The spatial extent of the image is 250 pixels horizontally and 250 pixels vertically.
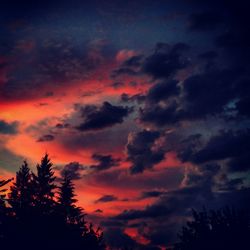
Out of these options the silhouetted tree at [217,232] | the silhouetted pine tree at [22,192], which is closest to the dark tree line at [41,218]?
the silhouetted pine tree at [22,192]

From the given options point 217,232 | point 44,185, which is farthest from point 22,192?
point 217,232

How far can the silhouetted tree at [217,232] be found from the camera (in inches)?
956

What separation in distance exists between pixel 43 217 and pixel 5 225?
2798 mm

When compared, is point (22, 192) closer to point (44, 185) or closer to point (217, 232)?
point (44, 185)

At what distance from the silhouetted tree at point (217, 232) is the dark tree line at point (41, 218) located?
26.0ft

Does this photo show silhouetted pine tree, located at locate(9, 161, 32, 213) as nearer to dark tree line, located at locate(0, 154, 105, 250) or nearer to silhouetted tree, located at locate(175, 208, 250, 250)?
dark tree line, located at locate(0, 154, 105, 250)

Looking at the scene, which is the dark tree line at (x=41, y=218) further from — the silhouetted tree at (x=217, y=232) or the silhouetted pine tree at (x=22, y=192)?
the silhouetted tree at (x=217, y=232)

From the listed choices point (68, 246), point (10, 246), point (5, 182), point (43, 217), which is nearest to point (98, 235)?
point (68, 246)

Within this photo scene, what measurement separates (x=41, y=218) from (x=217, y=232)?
12771 millimetres

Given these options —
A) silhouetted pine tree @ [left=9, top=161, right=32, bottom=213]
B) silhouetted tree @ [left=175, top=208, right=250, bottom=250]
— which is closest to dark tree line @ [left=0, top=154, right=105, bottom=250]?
silhouetted pine tree @ [left=9, top=161, right=32, bottom=213]

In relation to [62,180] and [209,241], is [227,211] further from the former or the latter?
[62,180]

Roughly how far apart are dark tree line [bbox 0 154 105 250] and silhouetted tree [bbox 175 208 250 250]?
7930mm

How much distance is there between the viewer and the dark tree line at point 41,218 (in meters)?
21.8

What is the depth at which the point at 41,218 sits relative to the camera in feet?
77.5
